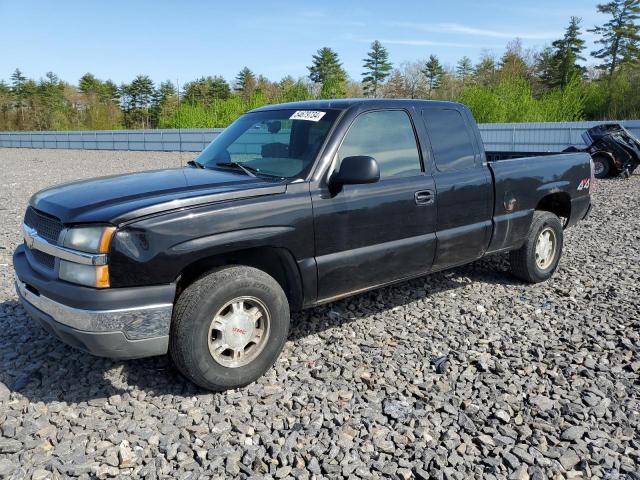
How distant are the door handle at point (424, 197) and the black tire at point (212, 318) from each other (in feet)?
4.64

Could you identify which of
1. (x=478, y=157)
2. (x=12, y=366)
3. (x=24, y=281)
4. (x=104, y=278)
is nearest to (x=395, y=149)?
(x=478, y=157)

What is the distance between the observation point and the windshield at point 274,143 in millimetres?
3824

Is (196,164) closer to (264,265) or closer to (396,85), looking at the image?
(264,265)

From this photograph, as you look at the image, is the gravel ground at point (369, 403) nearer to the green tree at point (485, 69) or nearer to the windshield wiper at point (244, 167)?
the windshield wiper at point (244, 167)

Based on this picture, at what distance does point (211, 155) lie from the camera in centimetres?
440

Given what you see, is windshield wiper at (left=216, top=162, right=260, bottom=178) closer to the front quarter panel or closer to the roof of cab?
the front quarter panel

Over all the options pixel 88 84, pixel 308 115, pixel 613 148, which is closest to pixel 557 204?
pixel 308 115

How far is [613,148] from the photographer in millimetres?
14836

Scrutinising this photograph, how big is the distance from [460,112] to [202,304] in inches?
121

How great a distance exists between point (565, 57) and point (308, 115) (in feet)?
193

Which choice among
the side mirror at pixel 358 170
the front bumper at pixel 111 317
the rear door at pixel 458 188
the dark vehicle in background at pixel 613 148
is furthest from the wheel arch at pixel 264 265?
the dark vehicle in background at pixel 613 148

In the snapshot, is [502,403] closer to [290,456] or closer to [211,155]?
[290,456]

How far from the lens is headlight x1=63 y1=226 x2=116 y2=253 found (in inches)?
115

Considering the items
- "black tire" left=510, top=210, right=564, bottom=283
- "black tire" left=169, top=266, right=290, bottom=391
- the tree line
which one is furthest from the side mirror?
the tree line
